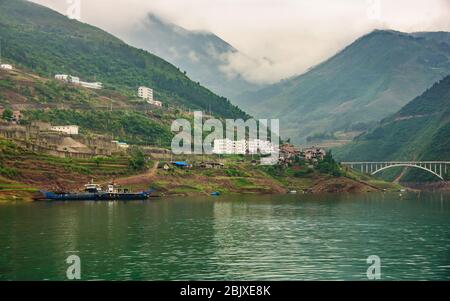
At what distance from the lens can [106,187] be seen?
18100cm

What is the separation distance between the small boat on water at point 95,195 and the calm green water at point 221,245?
4615 cm

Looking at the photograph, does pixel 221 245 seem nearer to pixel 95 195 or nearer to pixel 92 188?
pixel 95 195

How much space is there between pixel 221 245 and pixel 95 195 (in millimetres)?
103023

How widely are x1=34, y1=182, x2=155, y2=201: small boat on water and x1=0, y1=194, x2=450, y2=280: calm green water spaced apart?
151 feet

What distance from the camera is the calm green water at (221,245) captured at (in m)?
56.1

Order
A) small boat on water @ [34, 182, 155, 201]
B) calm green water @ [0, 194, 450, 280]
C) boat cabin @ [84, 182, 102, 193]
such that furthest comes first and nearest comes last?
boat cabin @ [84, 182, 102, 193], small boat on water @ [34, 182, 155, 201], calm green water @ [0, 194, 450, 280]

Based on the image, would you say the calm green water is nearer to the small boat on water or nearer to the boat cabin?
the small boat on water

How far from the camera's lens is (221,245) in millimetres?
73500

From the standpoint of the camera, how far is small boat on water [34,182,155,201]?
16275 cm

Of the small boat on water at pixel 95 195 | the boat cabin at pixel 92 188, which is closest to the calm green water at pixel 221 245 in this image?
the small boat on water at pixel 95 195

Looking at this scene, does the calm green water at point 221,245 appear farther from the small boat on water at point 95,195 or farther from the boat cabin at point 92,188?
the boat cabin at point 92,188

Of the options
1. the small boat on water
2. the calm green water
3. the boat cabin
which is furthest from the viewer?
the boat cabin

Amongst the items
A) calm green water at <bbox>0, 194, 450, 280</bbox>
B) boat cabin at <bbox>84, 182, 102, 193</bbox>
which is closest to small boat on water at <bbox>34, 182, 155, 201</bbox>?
boat cabin at <bbox>84, 182, 102, 193</bbox>
